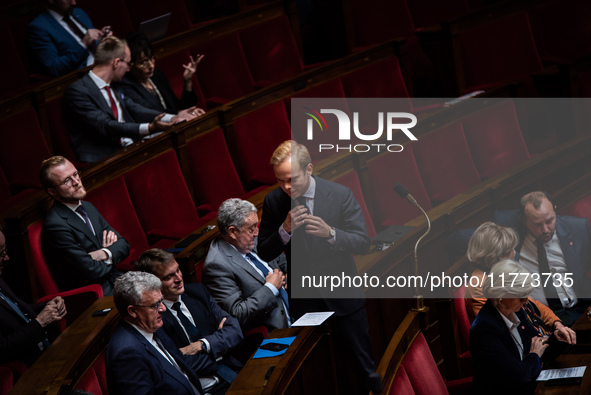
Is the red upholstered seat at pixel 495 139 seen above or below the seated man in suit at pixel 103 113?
below

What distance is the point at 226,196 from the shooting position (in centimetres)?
144

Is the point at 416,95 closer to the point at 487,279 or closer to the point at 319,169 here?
the point at 319,169

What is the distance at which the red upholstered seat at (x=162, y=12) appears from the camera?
6.07 feet

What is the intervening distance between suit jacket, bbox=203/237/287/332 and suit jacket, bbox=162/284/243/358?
3cm

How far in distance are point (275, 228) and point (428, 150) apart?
1.71 feet

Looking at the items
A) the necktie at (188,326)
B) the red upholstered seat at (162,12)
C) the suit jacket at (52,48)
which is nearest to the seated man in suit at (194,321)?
the necktie at (188,326)

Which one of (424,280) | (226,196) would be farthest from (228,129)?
(424,280)

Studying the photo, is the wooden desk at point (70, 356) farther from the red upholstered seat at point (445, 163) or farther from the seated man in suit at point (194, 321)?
the red upholstered seat at point (445, 163)

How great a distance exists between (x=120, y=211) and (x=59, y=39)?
0.48 m

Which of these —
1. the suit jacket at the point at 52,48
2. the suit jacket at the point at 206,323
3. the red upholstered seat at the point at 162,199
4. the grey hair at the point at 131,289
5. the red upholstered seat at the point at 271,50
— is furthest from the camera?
the red upholstered seat at the point at 271,50

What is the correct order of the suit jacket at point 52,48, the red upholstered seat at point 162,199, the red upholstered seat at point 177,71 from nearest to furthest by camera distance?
the red upholstered seat at point 162,199, the suit jacket at point 52,48, the red upholstered seat at point 177,71

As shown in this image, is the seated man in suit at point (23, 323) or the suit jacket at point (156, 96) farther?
the suit jacket at point (156, 96)

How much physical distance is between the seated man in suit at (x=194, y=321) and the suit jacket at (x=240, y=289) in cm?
4

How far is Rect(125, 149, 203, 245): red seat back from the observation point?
4.24 feet
